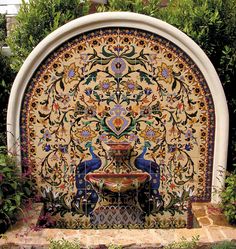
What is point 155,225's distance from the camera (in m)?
5.02

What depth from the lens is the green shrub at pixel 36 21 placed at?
559 centimetres

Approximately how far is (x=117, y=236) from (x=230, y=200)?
4.49ft

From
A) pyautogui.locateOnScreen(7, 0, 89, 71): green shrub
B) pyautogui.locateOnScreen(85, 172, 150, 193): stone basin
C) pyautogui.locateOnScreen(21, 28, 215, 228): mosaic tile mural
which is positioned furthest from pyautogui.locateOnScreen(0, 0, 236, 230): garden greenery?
pyautogui.locateOnScreen(85, 172, 150, 193): stone basin

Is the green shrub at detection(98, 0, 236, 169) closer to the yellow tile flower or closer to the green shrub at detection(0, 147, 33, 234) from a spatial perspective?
the yellow tile flower

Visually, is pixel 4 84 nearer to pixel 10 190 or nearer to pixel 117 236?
pixel 10 190

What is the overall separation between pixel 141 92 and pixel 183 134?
2.41ft

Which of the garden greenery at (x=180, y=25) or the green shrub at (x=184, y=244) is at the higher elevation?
the garden greenery at (x=180, y=25)

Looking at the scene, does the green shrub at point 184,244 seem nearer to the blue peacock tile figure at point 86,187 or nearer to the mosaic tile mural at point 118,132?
the mosaic tile mural at point 118,132

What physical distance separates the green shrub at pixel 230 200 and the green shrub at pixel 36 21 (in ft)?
10.2

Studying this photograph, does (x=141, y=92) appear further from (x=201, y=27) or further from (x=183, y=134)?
(x=201, y=27)

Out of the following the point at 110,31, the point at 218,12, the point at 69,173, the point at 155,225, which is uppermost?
the point at 218,12

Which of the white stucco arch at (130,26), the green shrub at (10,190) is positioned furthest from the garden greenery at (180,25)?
the green shrub at (10,190)

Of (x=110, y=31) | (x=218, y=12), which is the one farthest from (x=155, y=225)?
(x=218, y=12)

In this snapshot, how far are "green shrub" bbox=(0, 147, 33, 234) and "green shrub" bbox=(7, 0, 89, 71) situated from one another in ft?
5.48
